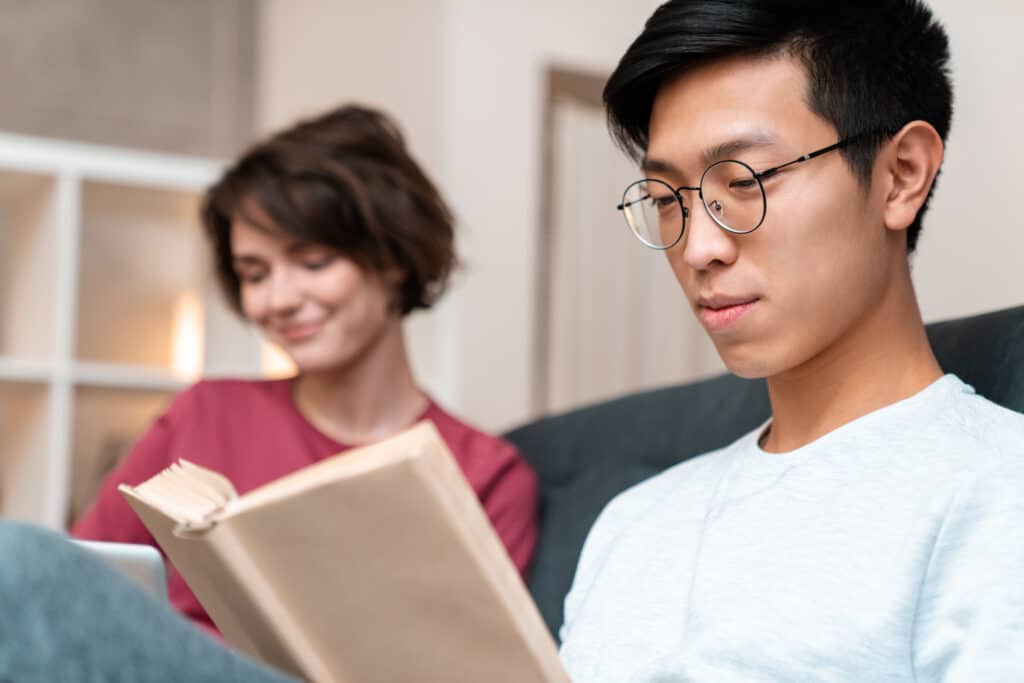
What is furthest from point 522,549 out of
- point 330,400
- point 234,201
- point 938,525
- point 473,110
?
point 473,110

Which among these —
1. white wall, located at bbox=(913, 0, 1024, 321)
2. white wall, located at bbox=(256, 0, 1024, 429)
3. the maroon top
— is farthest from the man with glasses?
white wall, located at bbox=(256, 0, 1024, 429)

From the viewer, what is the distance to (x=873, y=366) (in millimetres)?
1167

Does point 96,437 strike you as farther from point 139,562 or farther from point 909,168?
point 909,168

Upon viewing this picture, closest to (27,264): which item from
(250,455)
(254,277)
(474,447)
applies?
(254,277)

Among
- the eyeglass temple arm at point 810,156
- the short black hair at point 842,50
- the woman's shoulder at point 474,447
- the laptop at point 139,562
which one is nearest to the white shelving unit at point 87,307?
the woman's shoulder at point 474,447

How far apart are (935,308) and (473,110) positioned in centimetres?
151

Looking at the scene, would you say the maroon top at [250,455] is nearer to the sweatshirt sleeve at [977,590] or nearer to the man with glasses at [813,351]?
the man with glasses at [813,351]

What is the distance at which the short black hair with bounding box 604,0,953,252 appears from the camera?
1138 millimetres

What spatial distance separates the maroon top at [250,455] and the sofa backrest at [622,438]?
60 mm

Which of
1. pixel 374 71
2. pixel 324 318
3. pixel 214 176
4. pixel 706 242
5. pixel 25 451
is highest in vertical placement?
pixel 374 71

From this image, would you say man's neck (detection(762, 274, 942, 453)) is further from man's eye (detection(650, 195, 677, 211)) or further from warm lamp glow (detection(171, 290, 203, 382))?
warm lamp glow (detection(171, 290, 203, 382))

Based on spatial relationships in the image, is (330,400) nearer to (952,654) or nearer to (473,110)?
(473,110)

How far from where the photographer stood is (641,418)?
77.6 inches

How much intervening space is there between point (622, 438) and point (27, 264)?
1695 millimetres
